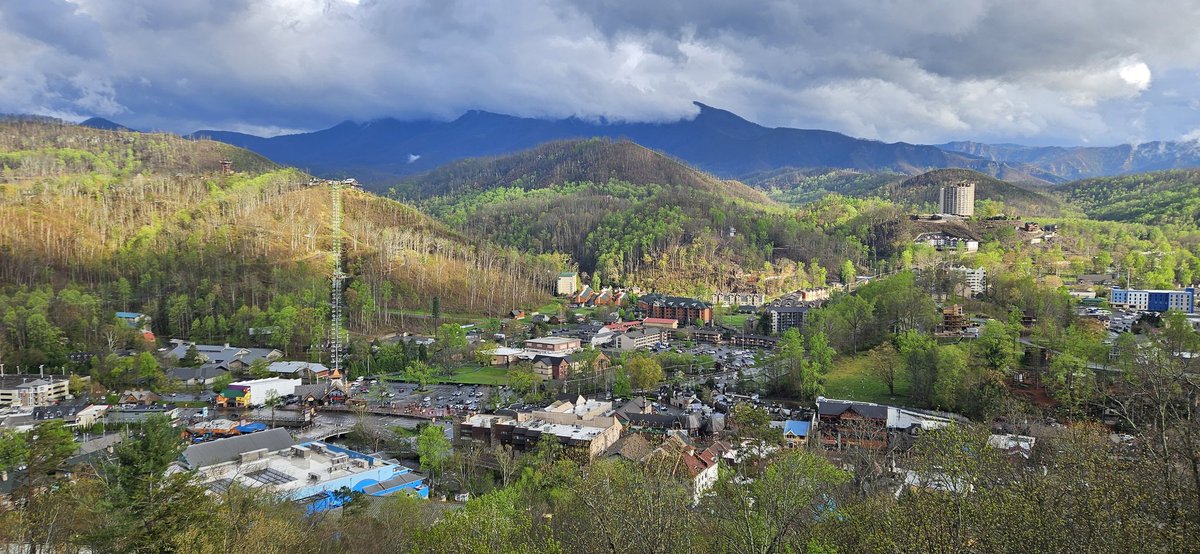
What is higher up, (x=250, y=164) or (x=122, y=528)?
(x=250, y=164)

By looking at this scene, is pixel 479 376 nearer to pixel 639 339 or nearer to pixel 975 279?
pixel 639 339

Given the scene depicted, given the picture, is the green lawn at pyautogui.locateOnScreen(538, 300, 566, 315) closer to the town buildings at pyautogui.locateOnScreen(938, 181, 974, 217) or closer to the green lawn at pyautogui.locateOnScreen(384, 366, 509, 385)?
the green lawn at pyautogui.locateOnScreen(384, 366, 509, 385)

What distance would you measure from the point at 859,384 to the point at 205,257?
147 ft

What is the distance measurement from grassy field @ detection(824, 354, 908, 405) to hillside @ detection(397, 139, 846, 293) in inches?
1236

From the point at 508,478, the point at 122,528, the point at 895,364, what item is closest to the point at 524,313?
the point at 895,364

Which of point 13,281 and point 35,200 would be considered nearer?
point 13,281

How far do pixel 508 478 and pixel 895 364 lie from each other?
19.1 metres

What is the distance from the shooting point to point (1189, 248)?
209 ft

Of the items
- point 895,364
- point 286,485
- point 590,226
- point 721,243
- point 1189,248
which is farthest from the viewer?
point 590,226

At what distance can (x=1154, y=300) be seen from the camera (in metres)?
45.1

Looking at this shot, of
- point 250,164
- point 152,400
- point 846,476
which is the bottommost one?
point 152,400

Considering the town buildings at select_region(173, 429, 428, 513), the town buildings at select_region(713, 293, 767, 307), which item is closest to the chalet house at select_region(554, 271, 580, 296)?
the town buildings at select_region(713, 293, 767, 307)

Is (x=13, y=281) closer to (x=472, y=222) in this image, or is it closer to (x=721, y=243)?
(x=472, y=222)

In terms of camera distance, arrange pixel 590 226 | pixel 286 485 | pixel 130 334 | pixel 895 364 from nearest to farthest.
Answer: pixel 286 485 < pixel 895 364 < pixel 130 334 < pixel 590 226
